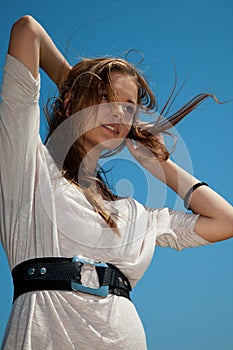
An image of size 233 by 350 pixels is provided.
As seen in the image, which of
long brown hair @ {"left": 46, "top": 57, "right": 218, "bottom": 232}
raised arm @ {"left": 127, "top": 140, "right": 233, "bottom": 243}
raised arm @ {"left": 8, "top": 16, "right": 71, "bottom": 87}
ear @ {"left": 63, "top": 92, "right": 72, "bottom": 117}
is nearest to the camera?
raised arm @ {"left": 8, "top": 16, "right": 71, "bottom": 87}

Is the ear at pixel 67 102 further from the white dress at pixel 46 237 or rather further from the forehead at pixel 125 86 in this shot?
the white dress at pixel 46 237

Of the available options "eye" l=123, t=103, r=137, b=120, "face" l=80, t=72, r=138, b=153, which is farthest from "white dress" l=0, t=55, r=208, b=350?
"eye" l=123, t=103, r=137, b=120

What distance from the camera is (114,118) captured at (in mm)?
3191

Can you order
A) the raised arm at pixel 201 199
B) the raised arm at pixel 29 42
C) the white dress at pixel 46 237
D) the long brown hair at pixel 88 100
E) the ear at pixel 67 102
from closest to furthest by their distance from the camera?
the white dress at pixel 46 237, the raised arm at pixel 29 42, the long brown hair at pixel 88 100, the ear at pixel 67 102, the raised arm at pixel 201 199

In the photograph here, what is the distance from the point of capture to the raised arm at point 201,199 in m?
3.71

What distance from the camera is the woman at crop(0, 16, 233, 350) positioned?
2.63 m

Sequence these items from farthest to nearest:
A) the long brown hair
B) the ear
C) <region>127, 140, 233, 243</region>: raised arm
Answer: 1. <region>127, 140, 233, 243</region>: raised arm
2. the ear
3. the long brown hair

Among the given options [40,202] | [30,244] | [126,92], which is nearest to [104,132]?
[126,92]

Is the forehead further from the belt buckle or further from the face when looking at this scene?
the belt buckle

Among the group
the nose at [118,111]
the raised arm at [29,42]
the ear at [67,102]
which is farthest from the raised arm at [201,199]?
the raised arm at [29,42]

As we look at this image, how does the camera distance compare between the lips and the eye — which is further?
the eye

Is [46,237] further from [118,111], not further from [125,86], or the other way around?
[125,86]

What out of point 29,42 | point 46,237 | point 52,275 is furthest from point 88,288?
point 29,42

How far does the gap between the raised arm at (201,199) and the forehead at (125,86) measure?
433mm
